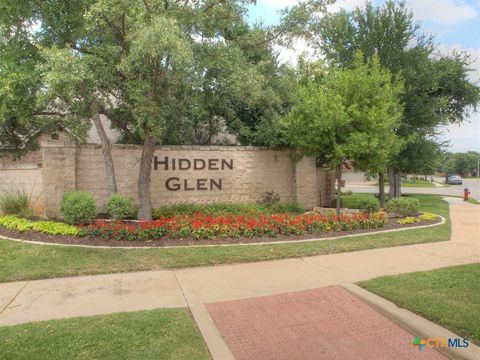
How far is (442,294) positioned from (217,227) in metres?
5.09

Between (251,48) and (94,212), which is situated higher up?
(251,48)

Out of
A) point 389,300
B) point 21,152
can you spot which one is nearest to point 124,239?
point 389,300

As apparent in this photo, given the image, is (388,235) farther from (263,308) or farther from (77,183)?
(77,183)

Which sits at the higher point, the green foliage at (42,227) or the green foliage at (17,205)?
the green foliage at (17,205)

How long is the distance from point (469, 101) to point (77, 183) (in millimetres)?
21449

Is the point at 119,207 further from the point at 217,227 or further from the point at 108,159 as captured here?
the point at 217,227

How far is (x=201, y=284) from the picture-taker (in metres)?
6.05

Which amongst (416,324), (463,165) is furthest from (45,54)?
(463,165)

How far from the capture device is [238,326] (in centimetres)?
448

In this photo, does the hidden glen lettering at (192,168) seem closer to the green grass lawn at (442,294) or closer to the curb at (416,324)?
the green grass lawn at (442,294)

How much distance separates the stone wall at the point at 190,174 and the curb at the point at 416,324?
29.0ft

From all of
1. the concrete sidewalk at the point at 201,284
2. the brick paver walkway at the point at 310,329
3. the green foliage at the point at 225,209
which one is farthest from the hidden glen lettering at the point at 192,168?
the brick paver walkway at the point at 310,329

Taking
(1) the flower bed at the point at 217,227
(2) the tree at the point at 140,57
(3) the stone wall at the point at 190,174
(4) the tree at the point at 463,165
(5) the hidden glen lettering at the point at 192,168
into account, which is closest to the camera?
(2) the tree at the point at 140,57

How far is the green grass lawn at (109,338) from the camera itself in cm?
376
